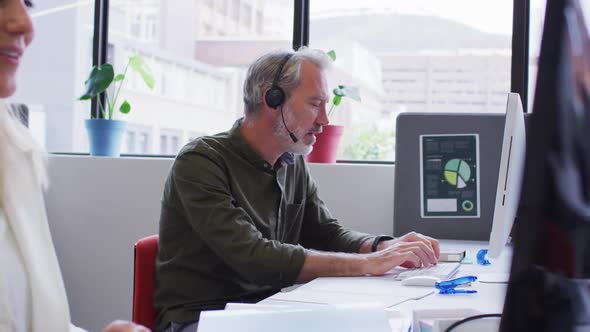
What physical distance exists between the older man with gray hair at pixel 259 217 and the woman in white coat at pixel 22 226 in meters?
0.64

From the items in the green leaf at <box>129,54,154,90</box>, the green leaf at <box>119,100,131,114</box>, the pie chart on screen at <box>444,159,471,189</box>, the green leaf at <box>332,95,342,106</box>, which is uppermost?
the green leaf at <box>129,54,154,90</box>

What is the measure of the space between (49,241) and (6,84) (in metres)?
0.27

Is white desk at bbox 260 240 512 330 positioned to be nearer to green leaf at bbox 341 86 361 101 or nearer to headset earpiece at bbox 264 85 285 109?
headset earpiece at bbox 264 85 285 109

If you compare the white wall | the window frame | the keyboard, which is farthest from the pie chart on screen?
the white wall

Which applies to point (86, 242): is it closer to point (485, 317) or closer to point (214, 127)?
point (214, 127)

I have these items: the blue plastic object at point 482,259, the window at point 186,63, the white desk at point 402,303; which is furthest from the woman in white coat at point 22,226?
the window at point 186,63

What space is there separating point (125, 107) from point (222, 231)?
1663 mm

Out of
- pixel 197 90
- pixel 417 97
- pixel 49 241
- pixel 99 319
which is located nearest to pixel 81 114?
pixel 197 90

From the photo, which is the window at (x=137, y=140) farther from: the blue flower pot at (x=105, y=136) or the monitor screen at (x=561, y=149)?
the monitor screen at (x=561, y=149)

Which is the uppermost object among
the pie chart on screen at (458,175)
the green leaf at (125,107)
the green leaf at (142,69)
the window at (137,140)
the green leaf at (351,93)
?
the green leaf at (142,69)

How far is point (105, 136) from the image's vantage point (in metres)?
3.14

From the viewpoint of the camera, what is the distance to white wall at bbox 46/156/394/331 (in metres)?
3.06

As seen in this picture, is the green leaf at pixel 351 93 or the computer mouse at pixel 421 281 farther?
the green leaf at pixel 351 93

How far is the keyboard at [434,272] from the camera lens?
160cm
